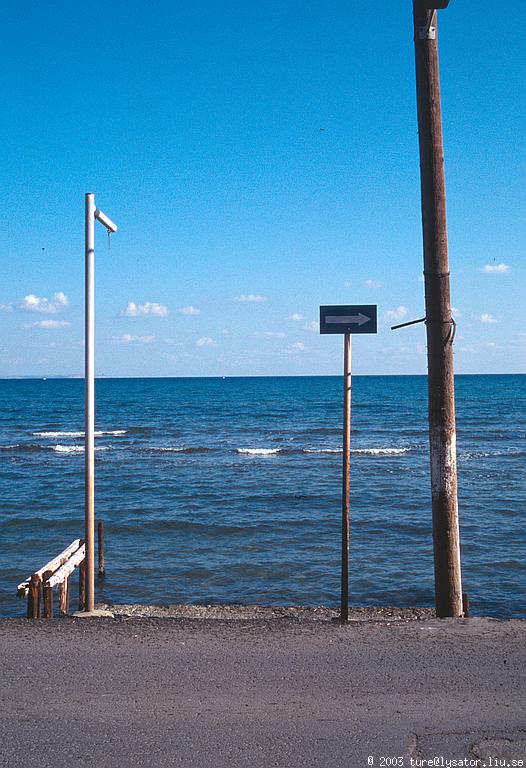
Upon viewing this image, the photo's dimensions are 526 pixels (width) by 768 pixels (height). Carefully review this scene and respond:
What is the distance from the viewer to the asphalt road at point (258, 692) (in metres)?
4.17

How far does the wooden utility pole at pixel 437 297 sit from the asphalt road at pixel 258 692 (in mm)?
828

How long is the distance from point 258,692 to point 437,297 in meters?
3.59

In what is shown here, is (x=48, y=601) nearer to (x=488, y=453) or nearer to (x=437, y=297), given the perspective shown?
(x=437, y=297)

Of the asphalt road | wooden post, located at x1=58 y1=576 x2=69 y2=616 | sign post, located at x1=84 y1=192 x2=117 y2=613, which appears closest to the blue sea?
wooden post, located at x1=58 y1=576 x2=69 y2=616

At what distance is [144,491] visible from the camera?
20.8m

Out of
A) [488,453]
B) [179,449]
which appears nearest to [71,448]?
[179,449]

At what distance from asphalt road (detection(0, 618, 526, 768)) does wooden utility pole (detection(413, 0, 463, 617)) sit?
0.83m

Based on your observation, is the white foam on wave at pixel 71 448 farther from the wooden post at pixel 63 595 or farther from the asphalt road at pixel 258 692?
the asphalt road at pixel 258 692

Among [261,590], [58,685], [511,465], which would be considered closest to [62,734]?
[58,685]

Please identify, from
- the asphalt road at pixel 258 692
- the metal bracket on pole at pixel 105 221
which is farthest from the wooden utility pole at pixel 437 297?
the metal bracket on pole at pixel 105 221

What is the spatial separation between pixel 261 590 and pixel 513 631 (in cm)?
539

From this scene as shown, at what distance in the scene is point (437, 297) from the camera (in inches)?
255

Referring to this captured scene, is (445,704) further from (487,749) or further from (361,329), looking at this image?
(361,329)

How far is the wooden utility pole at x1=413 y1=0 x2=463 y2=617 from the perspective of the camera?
6.43 metres
